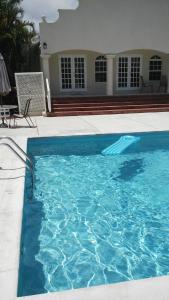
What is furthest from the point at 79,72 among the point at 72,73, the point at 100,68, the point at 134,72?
the point at 134,72

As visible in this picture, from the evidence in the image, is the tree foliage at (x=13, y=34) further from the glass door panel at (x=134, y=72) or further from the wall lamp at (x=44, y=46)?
the glass door panel at (x=134, y=72)

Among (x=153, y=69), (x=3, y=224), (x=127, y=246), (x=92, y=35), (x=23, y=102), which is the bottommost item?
(x=127, y=246)

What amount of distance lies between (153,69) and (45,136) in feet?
41.6

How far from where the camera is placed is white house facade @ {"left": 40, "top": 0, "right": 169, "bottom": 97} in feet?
57.0

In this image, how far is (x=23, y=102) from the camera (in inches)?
622

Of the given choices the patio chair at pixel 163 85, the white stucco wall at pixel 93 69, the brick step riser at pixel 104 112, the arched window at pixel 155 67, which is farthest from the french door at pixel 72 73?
the patio chair at pixel 163 85

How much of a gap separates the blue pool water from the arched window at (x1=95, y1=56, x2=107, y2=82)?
11.0m

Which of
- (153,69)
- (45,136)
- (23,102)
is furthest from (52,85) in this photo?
(45,136)

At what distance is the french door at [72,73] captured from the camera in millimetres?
19703

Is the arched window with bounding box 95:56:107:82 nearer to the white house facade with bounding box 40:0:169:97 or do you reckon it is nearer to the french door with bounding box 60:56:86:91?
the white house facade with bounding box 40:0:169:97

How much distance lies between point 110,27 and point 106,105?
4.47 metres

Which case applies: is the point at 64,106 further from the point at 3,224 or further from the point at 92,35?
the point at 3,224

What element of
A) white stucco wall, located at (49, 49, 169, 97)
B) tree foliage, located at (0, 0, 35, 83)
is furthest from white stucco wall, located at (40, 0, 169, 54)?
tree foliage, located at (0, 0, 35, 83)

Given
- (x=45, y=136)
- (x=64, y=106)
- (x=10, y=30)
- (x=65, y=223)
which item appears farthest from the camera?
(x=10, y=30)
